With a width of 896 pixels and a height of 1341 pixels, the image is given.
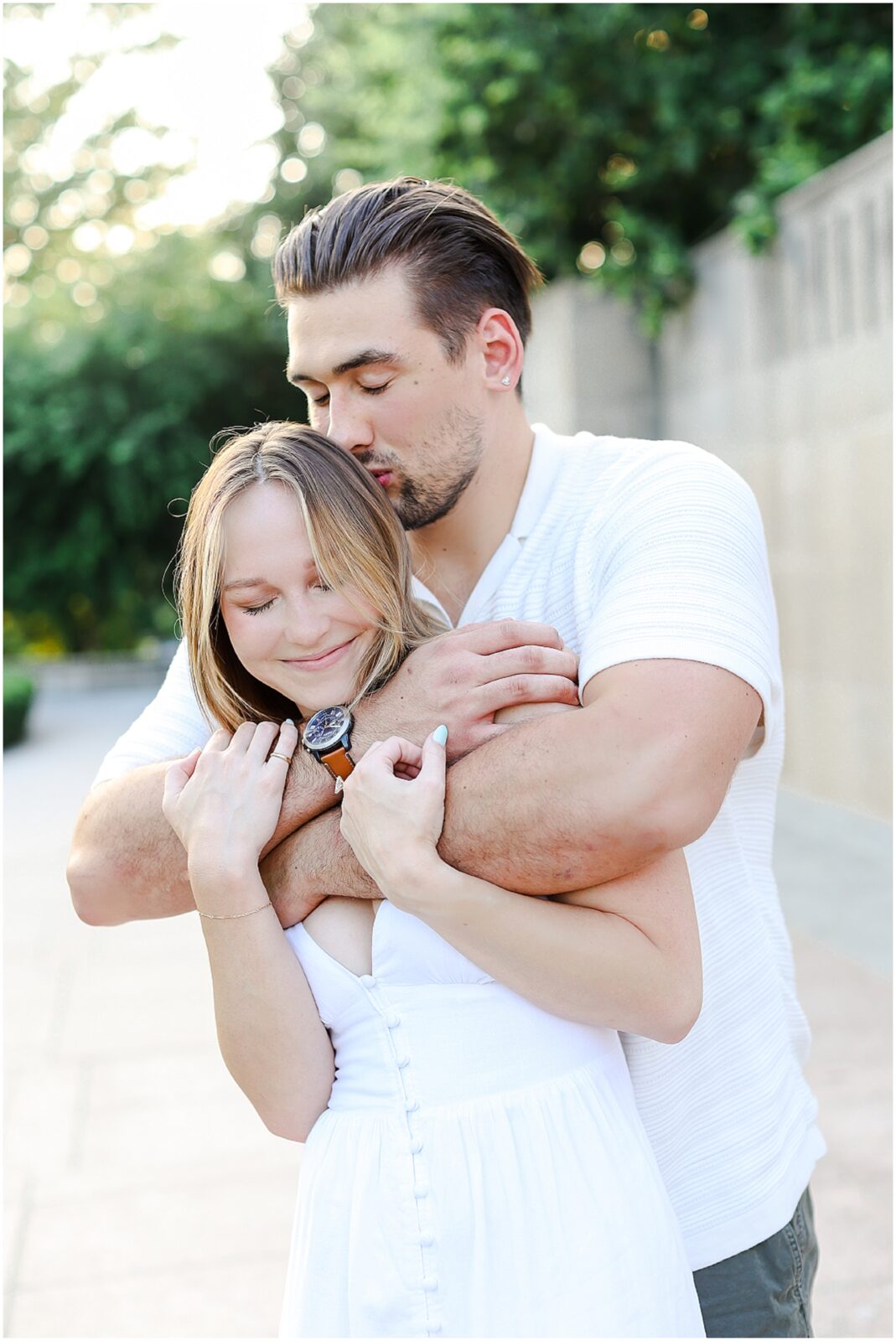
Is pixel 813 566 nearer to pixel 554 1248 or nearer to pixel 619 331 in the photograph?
pixel 619 331

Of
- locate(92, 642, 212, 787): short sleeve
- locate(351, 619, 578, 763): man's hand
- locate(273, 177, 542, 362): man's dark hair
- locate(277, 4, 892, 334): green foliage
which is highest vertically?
locate(277, 4, 892, 334): green foliage

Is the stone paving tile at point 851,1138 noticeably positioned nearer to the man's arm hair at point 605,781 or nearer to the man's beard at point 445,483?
the man's arm hair at point 605,781

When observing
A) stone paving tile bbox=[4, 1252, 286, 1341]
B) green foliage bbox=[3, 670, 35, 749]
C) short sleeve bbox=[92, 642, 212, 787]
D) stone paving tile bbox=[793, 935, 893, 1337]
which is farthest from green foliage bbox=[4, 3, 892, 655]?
green foliage bbox=[3, 670, 35, 749]

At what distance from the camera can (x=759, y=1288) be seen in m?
1.70

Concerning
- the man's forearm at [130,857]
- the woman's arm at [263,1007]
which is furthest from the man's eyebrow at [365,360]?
the woman's arm at [263,1007]

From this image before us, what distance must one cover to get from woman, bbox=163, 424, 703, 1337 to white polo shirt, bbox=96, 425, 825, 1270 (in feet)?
0.53

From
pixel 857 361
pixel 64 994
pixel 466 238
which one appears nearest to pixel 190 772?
pixel 466 238

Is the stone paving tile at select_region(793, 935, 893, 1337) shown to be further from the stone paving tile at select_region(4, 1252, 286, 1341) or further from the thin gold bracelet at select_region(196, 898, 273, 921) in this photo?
the thin gold bracelet at select_region(196, 898, 273, 921)

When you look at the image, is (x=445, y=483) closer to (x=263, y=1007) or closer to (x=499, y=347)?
(x=499, y=347)

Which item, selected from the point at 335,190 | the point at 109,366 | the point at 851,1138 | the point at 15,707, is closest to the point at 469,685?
the point at 851,1138

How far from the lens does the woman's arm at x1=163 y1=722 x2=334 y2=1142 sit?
148 cm

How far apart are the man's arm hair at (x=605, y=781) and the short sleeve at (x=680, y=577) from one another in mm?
29

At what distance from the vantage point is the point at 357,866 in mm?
1527

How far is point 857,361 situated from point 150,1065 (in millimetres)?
4788
